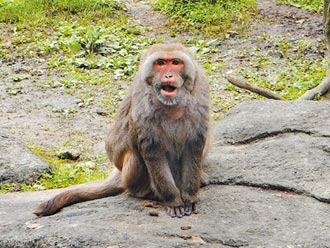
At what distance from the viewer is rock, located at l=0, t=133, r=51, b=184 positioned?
745 centimetres

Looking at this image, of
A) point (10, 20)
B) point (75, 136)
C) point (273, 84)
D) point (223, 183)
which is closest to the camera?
point (223, 183)

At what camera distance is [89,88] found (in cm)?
1090

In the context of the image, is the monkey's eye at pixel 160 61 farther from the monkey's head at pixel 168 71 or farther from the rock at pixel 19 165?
the rock at pixel 19 165

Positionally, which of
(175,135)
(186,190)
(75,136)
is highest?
(175,135)

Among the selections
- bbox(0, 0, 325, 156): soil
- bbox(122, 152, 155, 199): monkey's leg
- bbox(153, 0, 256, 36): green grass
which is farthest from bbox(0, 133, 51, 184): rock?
bbox(153, 0, 256, 36): green grass

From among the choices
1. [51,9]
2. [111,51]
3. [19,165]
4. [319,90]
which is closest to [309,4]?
[111,51]

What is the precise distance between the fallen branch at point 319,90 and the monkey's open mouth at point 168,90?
189 inches

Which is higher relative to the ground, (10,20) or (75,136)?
(10,20)

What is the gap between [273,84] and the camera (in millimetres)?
10547

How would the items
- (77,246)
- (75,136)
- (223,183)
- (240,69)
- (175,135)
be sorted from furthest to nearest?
1. (240,69)
2. (75,136)
3. (223,183)
4. (175,135)
5. (77,246)

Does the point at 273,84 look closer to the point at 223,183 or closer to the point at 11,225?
the point at 223,183

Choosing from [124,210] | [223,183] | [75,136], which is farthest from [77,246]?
[75,136]

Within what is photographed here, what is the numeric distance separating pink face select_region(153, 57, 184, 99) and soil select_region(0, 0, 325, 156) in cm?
381

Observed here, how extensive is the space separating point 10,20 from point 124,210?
379 inches
